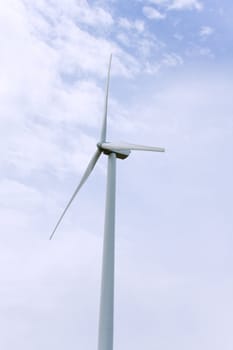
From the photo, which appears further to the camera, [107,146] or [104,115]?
[104,115]

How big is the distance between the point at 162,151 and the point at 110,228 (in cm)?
643

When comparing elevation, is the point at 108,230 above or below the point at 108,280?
above

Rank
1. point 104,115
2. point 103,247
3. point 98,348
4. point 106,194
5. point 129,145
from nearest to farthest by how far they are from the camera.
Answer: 1. point 98,348
2. point 103,247
3. point 106,194
4. point 129,145
5. point 104,115

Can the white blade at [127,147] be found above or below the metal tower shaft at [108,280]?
above

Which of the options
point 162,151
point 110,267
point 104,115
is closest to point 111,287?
point 110,267

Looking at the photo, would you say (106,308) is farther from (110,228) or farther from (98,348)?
(110,228)

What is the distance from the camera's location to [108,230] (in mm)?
27438

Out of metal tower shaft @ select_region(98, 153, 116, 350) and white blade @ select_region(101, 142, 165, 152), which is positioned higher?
white blade @ select_region(101, 142, 165, 152)

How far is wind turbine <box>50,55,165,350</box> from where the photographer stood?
25422 millimetres

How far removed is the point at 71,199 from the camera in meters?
31.1

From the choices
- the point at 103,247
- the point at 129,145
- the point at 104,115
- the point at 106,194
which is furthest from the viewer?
the point at 104,115

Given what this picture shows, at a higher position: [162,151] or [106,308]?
[162,151]

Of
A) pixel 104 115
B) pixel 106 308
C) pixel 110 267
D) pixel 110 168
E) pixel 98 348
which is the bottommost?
pixel 98 348

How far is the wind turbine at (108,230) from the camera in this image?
25422 millimetres
